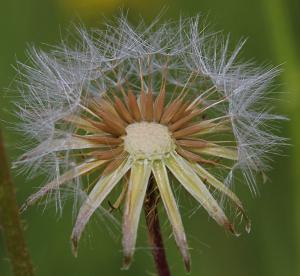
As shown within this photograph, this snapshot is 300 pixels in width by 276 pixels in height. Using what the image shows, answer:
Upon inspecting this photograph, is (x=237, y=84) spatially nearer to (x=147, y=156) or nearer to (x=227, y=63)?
(x=227, y=63)

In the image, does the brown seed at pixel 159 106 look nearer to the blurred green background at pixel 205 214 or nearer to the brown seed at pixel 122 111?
the brown seed at pixel 122 111

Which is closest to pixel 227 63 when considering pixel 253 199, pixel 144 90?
pixel 144 90

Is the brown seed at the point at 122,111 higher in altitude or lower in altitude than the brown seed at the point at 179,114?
higher

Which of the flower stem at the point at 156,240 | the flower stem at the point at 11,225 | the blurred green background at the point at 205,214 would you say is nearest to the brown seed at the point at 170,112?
the flower stem at the point at 156,240

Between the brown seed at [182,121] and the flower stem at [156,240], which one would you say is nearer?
the flower stem at [156,240]

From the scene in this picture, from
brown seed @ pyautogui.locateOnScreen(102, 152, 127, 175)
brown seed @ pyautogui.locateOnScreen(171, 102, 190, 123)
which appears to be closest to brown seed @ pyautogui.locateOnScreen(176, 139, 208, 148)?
brown seed @ pyautogui.locateOnScreen(171, 102, 190, 123)

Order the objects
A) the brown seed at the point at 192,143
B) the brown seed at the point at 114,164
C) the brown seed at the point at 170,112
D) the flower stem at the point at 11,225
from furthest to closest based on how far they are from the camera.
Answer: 1. the brown seed at the point at 170,112
2. the brown seed at the point at 192,143
3. the brown seed at the point at 114,164
4. the flower stem at the point at 11,225

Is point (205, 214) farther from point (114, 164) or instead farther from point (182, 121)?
point (114, 164)

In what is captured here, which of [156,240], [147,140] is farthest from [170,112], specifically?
[156,240]
